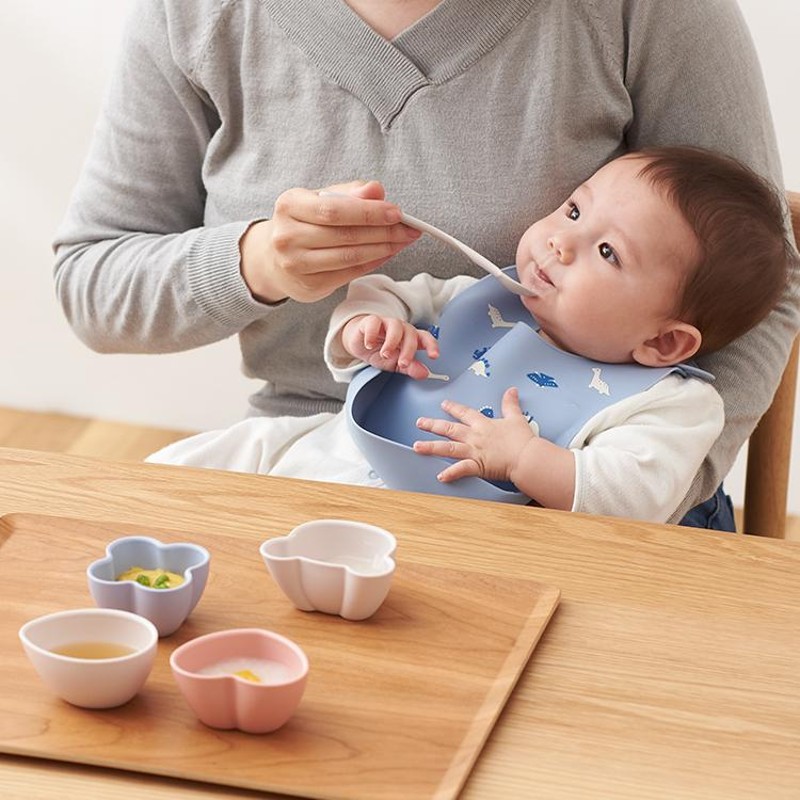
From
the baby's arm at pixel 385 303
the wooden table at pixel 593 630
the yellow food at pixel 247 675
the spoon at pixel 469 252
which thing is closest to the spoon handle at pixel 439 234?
the spoon at pixel 469 252

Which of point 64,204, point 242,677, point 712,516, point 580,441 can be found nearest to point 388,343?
point 580,441

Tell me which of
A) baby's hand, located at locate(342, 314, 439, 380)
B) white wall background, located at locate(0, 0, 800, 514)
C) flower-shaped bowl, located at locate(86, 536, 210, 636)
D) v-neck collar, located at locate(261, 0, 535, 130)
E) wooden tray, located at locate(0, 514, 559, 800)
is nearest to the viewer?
wooden tray, located at locate(0, 514, 559, 800)

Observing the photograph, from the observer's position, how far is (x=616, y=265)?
1261 millimetres

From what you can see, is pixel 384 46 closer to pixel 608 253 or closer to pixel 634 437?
pixel 608 253

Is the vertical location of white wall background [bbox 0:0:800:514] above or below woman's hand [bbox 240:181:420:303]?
below

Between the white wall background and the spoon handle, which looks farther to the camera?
the white wall background

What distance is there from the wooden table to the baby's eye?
14.4 inches

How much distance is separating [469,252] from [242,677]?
1.96ft

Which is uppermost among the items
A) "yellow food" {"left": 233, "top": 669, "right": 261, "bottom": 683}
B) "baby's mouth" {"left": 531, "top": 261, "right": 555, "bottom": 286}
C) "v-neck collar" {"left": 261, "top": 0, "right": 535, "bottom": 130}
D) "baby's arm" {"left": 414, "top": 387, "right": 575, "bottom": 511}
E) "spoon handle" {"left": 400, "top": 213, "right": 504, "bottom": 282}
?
"v-neck collar" {"left": 261, "top": 0, "right": 535, "bottom": 130}

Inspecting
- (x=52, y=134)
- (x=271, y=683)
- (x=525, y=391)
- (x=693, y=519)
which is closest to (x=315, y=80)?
(x=525, y=391)

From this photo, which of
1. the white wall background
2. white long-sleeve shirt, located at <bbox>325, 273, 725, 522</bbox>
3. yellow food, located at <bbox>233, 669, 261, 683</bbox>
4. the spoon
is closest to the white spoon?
the spoon

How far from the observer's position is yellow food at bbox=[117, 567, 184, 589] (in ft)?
2.70

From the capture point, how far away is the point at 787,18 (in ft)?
7.82

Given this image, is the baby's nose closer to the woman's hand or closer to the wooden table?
the woman's hand
